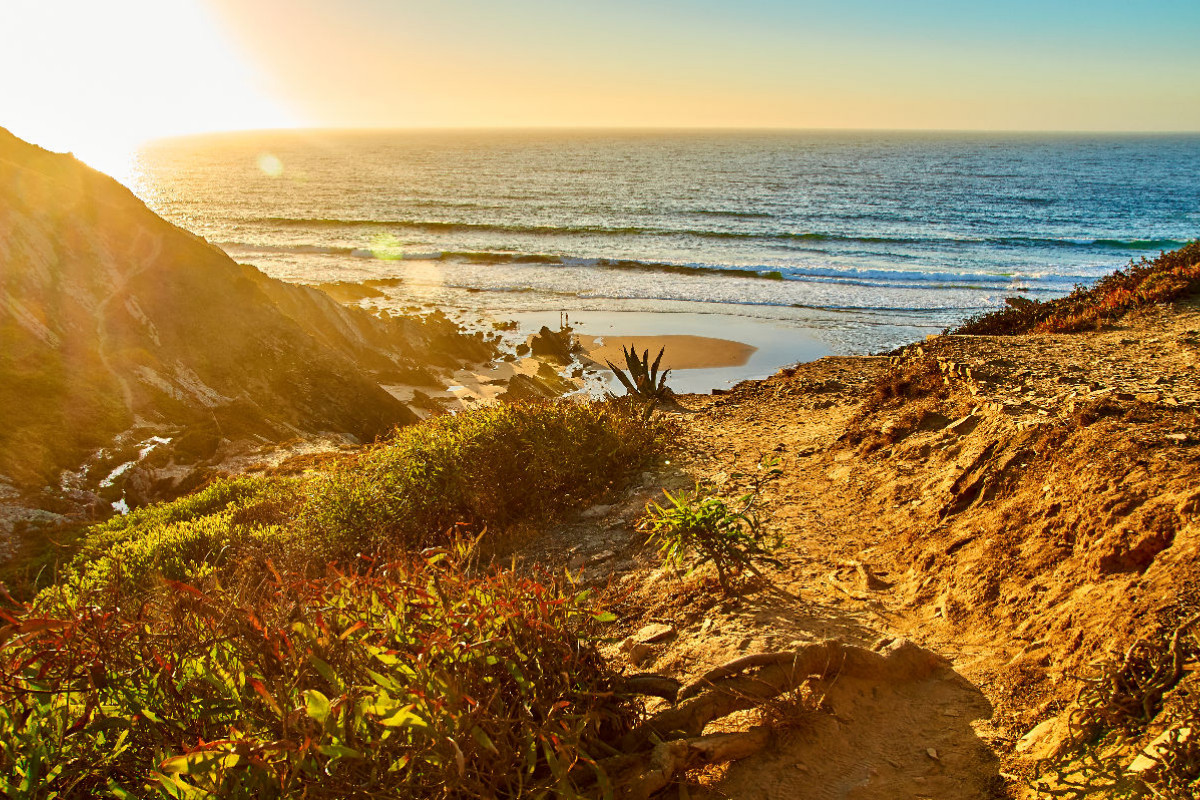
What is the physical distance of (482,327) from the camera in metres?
23.1

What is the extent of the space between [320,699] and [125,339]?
12048mm

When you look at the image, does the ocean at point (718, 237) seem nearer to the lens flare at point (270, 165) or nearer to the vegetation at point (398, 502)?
the lens flare at point (270, 165)

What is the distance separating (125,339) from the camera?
38.5 feet

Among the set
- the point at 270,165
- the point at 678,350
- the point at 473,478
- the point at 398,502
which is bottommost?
the point at 678,350

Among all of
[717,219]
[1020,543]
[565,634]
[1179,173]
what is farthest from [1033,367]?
[1179,173]

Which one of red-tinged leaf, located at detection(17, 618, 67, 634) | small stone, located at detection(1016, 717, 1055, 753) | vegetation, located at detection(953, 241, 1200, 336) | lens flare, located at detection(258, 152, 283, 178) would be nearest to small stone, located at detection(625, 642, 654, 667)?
small stone, located at detection(1016, 717, 1055, 753)

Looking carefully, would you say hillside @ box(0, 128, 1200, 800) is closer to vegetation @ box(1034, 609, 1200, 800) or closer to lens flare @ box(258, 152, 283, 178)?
vegetation @ box(1034, 609, 1200, 800)

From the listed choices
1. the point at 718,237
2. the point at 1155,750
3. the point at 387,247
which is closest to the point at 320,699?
the point at 1155,750

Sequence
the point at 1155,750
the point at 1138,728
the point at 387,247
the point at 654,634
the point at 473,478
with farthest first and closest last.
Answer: the point at 387,247
the point at 473,478
the point at 654,634
the point at 1138,728
the point at 1155,750

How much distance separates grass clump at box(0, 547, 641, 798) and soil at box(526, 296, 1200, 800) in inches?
38.8

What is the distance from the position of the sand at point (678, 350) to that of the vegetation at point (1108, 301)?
20.9ft

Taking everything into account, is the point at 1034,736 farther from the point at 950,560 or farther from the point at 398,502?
the point at 398,502

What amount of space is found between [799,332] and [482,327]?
10.3 meters

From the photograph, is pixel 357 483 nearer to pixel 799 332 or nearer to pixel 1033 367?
pixel 1033 367
